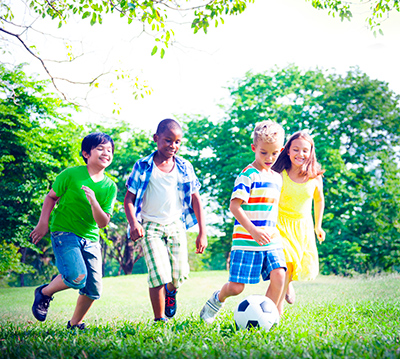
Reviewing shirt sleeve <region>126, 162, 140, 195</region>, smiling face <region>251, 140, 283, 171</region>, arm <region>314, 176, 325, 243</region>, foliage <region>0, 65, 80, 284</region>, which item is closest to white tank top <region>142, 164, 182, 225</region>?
shirt sleeve <region>126, 162, 140, 195</region>

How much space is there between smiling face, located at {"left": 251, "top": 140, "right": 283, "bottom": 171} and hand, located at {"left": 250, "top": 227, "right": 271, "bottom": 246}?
808mm

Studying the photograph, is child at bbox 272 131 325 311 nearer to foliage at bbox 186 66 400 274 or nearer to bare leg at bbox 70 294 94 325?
bare leg at bbox 70 294 94 325

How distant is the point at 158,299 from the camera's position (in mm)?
4785

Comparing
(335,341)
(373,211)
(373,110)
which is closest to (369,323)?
(335,341)

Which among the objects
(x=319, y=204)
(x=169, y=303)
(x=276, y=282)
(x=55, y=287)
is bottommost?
(x=169, y=303)

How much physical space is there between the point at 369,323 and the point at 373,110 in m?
22.5

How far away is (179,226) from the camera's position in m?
5.04

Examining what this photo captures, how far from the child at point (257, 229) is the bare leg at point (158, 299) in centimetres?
54

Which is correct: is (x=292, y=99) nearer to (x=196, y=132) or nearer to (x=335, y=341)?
(x=196, y=132)

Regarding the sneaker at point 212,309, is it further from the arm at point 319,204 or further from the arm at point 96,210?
the arm at point 319,204

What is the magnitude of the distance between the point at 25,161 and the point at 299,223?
20.9 m

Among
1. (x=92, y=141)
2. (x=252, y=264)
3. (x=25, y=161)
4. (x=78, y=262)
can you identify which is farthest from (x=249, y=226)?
(x=25, y=161)

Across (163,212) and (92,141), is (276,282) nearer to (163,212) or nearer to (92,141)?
(163,212)

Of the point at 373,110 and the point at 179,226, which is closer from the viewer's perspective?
the point at 179,226
